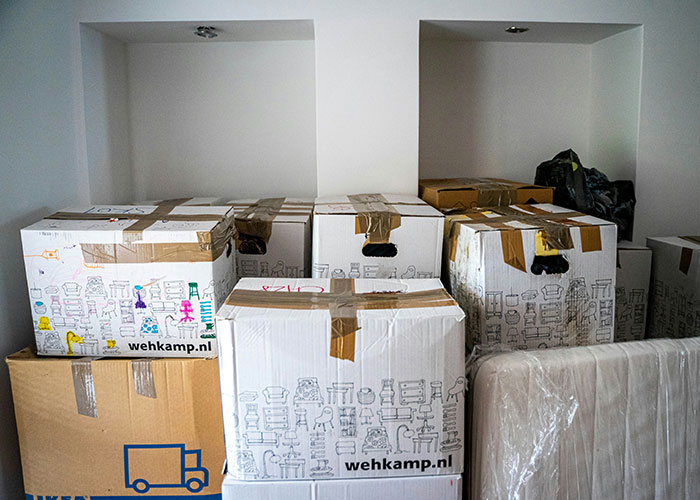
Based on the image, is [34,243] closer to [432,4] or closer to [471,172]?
[432,4]

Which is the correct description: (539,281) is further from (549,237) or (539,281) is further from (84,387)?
(84,387)

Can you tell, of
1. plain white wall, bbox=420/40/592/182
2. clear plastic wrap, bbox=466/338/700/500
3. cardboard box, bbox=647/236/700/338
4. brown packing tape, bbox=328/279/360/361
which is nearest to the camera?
brown packing tape, bbox=328/279/360/361

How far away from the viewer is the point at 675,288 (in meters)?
1.89

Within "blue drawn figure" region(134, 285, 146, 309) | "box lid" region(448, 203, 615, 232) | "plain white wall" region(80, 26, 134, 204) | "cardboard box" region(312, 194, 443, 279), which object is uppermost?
"plain white wall" region(80, 26, 134, 204)

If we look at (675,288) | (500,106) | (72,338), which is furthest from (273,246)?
(500,106)

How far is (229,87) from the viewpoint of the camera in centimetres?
249

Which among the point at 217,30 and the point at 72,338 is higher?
the point at 217,30

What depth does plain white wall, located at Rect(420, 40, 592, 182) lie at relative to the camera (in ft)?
8.42

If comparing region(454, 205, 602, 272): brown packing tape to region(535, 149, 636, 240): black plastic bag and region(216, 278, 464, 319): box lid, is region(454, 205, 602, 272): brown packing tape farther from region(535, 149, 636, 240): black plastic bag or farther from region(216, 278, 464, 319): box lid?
region(535, 149, 636, 240): black plastic bag

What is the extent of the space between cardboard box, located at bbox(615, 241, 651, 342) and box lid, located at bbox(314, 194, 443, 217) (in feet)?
2.60

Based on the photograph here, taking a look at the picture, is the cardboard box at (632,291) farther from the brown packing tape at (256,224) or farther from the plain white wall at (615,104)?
the brown packing tape at (256,224)

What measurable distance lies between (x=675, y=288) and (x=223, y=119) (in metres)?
1.93

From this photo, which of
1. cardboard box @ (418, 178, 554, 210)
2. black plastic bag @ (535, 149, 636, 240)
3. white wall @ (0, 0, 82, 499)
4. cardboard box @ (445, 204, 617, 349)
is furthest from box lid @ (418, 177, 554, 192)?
white wall @ (0, 0, 82, 499)

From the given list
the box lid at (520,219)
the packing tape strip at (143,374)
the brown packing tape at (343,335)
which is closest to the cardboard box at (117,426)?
the packing tape strip at (143,374)
